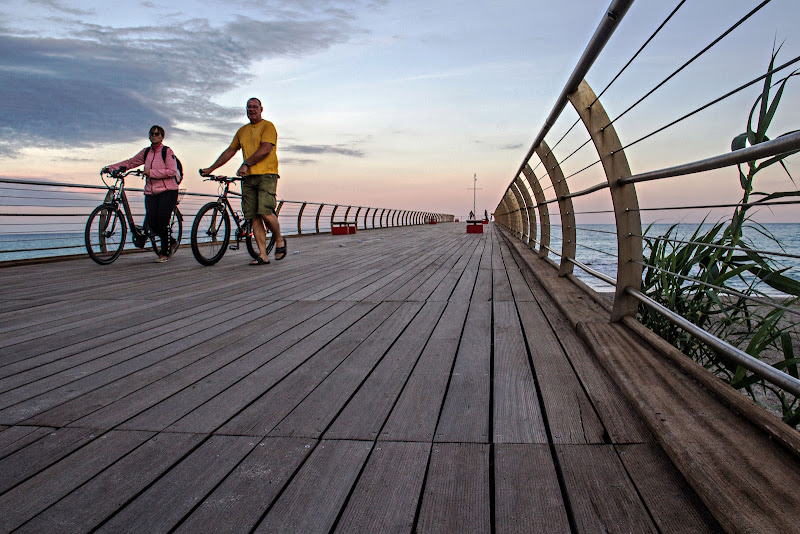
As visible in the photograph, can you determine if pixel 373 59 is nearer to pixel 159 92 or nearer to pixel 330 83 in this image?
pixel 330 83

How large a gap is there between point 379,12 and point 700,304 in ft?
17.9

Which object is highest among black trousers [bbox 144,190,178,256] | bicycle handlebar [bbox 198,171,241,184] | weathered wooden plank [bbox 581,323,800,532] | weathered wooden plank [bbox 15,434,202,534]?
bicycle handlebar [bbox 198,171,241,184]

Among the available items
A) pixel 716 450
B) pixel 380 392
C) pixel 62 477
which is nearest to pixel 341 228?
pixel 380 392

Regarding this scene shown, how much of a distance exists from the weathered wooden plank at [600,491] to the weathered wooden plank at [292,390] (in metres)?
0.73

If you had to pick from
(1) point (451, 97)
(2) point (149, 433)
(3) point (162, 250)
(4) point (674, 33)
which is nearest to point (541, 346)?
(4) point (674, 33)

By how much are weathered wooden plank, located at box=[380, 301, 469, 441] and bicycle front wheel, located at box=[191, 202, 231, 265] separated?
351 cm

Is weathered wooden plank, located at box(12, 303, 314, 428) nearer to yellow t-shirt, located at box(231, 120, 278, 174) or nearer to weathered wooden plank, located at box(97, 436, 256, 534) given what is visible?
weathered wooden plank, located at box(97, 436, 256, 534)

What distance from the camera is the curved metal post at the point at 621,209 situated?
6.57 feet

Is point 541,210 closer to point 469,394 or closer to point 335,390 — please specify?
point 469,394

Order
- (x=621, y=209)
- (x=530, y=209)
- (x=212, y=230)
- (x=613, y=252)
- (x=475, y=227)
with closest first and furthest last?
(x=621, y=209)
(x=212, y=230)
(x=530, y=209)
(x=475, y=227)
(x=613, y=252)

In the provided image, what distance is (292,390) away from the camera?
156 centimetres

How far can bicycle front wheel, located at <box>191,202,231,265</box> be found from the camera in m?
5.02

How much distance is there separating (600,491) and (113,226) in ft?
18.0

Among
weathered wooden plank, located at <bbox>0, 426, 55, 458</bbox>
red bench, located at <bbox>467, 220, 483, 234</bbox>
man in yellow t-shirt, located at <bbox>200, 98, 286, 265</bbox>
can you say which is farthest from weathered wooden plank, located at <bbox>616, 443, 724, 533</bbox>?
red bench, located at <bbox>467, 220, 483, 234</bbox>
